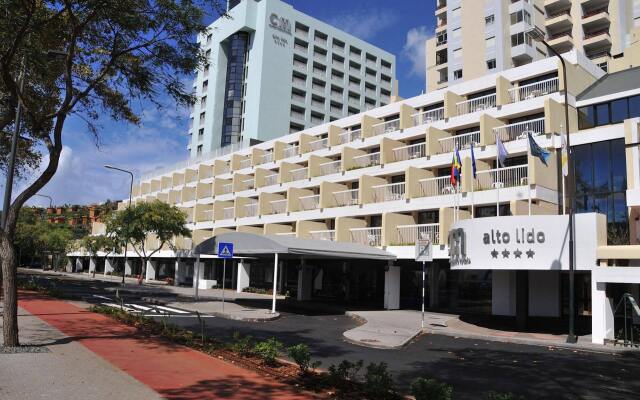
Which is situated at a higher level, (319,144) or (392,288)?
(319,144)

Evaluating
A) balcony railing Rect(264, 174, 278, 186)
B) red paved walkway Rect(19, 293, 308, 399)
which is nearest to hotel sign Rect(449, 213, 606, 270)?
red paved walkway Rect(19, 293, 308, 399)

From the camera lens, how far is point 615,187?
24.1 m

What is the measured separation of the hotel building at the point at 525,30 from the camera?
53.1m

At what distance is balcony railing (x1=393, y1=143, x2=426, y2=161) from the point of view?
32.6m

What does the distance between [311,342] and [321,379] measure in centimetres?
627

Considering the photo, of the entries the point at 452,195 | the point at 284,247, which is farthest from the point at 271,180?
the point at 284,247

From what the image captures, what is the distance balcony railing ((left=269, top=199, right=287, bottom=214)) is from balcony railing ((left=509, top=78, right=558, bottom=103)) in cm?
1989

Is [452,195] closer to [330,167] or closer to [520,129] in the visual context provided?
[520,129]

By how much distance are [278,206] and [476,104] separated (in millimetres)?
18654

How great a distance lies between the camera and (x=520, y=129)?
2811 cm

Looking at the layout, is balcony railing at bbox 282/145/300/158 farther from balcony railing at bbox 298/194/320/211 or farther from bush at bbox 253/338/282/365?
bush at bbox 253/338/282/365

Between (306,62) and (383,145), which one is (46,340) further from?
(306,62)

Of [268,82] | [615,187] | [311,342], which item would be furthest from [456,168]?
[268,82]

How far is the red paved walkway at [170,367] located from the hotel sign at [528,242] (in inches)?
486
